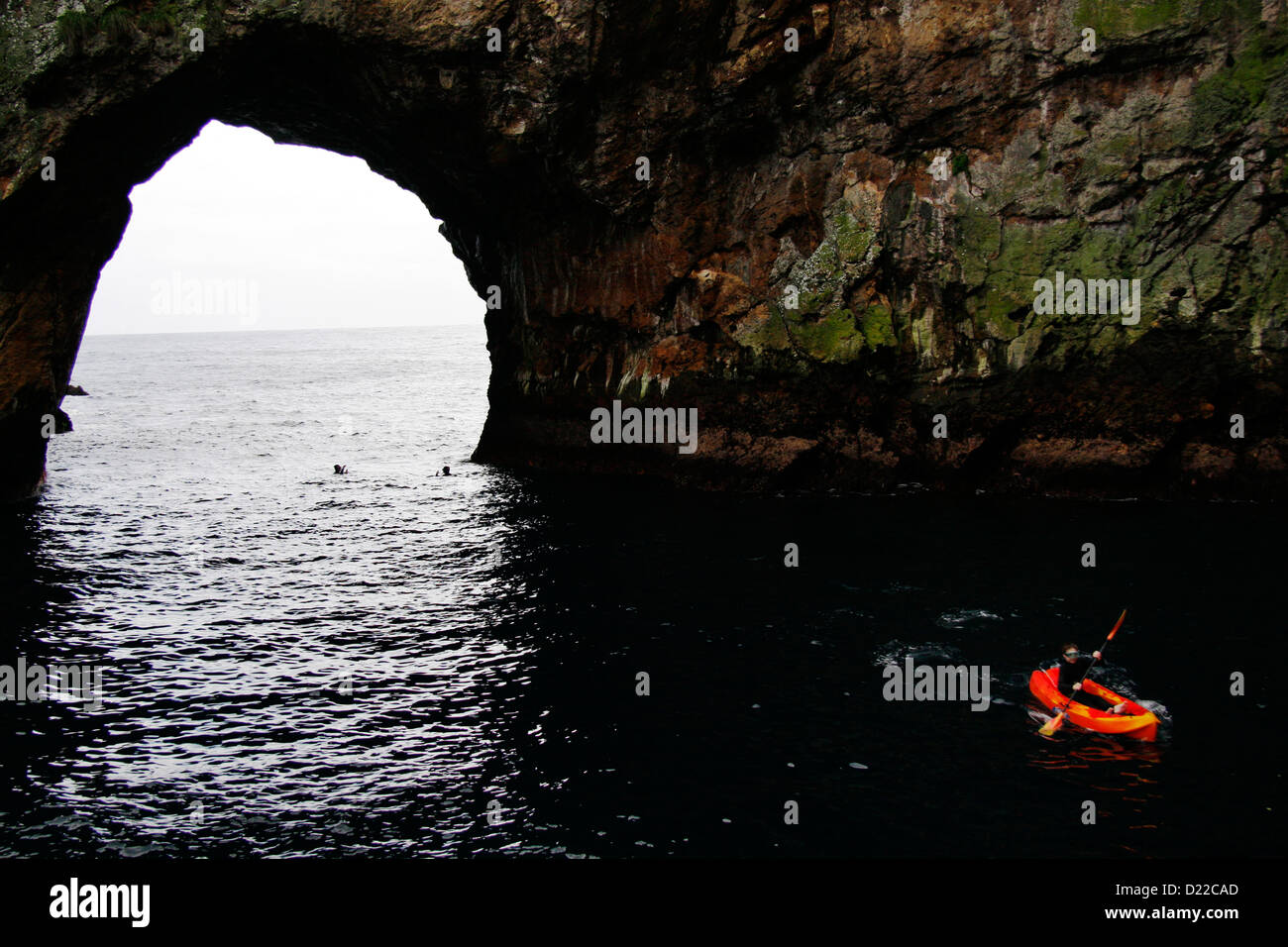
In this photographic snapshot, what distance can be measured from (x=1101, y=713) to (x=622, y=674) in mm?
10672

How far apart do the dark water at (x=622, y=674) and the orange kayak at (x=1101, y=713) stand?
33 centimetres

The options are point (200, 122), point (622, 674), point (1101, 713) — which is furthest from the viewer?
point (200, 122)

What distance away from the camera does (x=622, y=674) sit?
23.0 metres

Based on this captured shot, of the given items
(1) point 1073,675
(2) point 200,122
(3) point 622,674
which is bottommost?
(3) point 622,674

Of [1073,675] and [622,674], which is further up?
[1073,675]

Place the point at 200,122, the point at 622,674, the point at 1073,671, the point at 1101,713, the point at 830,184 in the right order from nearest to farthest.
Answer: the point at 1101,713
the point at 1073,671
the point at 622,674
the point at 200,122
the point at 830,184

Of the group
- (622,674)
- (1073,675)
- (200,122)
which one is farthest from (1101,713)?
(200,122)

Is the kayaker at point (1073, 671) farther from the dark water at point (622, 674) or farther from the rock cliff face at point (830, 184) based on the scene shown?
the rock cliff face at point (830, 184)

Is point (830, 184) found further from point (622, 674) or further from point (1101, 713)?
point (1101, 713)

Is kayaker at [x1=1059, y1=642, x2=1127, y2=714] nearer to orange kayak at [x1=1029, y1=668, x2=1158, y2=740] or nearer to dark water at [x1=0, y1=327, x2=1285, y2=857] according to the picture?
orange kayak at [x1=1029, y1=668, x2=1158, y2=740]

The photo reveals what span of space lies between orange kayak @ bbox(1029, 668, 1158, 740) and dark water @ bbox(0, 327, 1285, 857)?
333 millimetres

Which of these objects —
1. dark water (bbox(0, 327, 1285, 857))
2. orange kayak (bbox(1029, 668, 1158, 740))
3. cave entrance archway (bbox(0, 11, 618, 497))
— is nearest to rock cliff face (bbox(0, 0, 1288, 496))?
cave entrance archway (bbox(0, 11, 618, 497))
